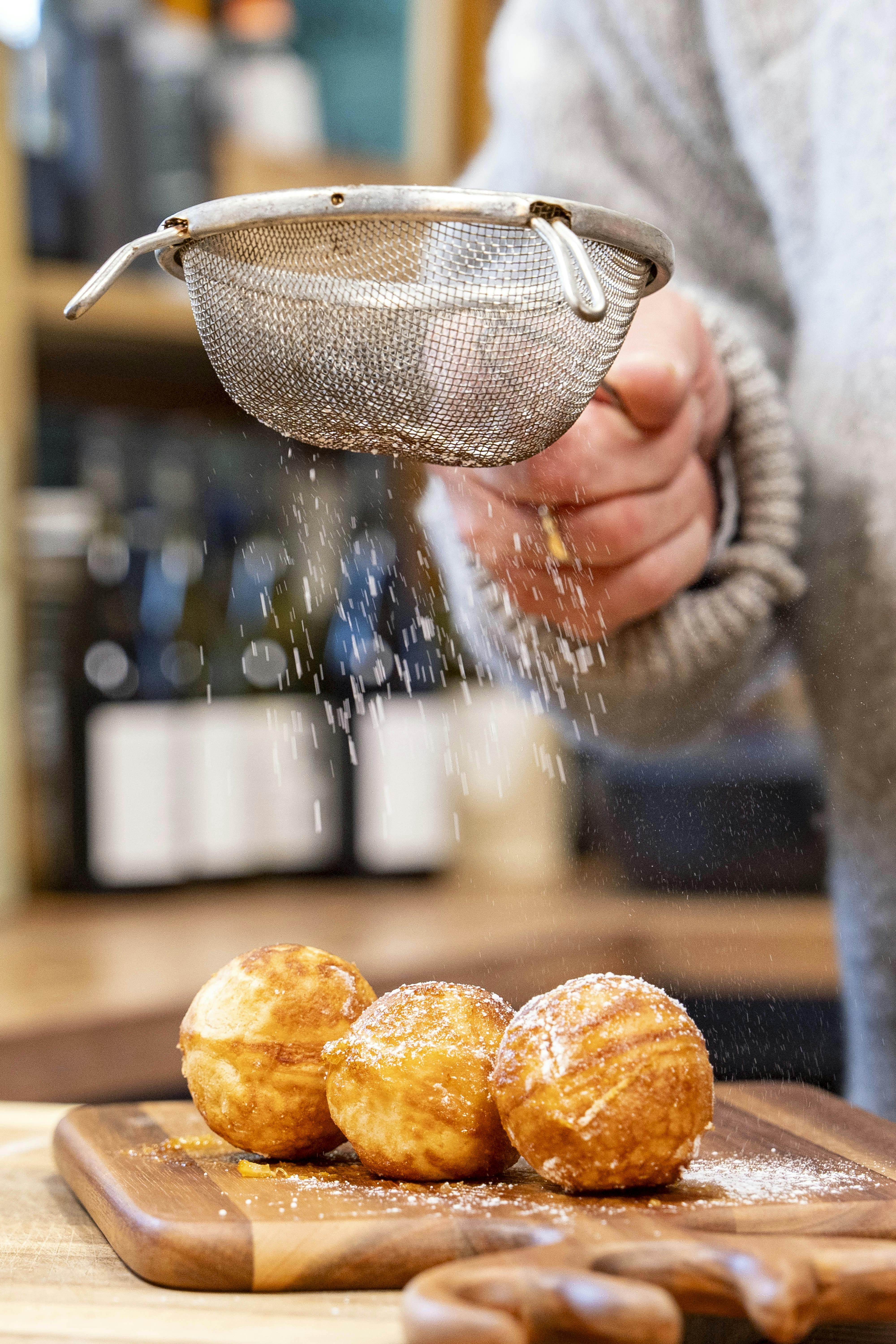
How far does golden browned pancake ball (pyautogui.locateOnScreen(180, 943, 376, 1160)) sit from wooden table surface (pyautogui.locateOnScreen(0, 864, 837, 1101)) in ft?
1.69

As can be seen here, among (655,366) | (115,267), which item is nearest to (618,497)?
(655,366)

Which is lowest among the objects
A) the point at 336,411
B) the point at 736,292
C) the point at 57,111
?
the point at 336,411

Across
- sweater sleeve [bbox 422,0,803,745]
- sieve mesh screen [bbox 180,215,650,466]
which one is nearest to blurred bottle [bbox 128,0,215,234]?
sweater sleeve [bbox 422,0,803,745]

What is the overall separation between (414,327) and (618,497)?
17 cm

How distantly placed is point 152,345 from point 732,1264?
1394mm

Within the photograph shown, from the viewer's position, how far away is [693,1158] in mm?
587

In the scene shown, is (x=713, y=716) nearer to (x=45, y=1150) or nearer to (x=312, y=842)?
(x=45, y=1150)

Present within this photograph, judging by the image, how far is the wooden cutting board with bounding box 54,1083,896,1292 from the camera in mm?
500

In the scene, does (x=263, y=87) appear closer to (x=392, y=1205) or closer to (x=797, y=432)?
(x=797, y=432)

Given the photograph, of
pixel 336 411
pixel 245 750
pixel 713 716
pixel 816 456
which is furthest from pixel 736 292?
pixel 245 750

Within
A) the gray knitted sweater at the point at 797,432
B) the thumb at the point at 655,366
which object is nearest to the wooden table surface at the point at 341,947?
the gray knitted sweater at the point at 797,432

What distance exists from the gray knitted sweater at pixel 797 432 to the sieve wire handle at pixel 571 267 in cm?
37

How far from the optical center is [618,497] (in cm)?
75

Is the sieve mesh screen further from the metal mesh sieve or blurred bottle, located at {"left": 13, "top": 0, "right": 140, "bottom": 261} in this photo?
blurred bottle, located at {"left": 13, "top": 0, "right": 140, "bottom": 261}
